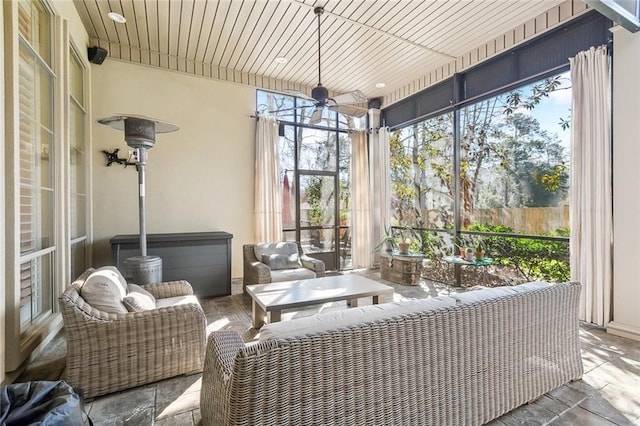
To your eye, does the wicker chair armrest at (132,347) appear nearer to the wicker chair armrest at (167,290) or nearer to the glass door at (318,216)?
the wicker chair armrest at (167,290)

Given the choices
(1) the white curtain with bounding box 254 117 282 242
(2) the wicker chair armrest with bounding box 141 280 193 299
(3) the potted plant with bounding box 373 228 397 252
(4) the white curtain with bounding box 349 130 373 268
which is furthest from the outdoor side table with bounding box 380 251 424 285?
(2) the wicker chair armrest with bounding box 141 280 193 299

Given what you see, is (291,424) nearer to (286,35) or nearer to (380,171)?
(286,35)

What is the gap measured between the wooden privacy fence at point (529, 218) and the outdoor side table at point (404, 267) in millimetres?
1164

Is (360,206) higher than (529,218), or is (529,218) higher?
(360,206)

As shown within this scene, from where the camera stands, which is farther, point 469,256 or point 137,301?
point 469,256

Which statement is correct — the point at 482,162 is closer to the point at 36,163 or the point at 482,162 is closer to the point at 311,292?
the point at 311,292

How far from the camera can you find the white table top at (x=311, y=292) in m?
2.83

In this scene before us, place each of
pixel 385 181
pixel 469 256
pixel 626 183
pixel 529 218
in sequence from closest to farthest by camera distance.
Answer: pixel 626 183 → pixel 529 218 → pixel 469 256 → pixel 385 181

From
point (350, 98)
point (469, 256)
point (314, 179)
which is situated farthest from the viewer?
point (314, 179)

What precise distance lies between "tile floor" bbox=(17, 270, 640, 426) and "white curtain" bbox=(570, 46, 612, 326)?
1.85ft

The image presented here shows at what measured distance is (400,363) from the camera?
138 cm

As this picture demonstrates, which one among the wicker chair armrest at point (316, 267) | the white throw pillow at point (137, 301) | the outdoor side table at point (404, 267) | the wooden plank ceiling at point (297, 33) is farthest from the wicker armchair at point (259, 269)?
the wooden plank ceiling at point (297, 33)

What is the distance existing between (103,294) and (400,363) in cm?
206

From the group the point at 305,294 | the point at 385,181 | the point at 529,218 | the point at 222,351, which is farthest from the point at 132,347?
the point at 385,181
